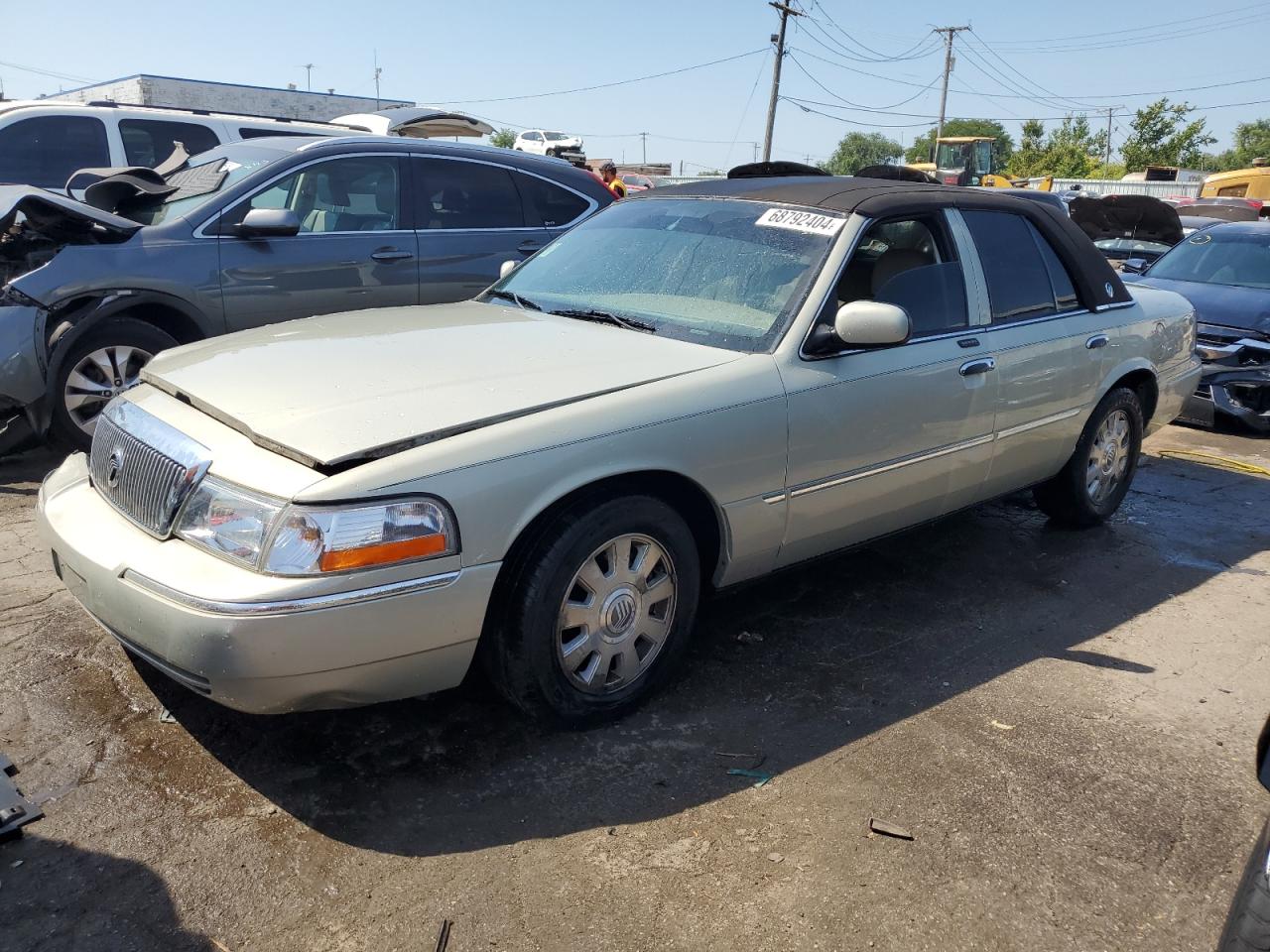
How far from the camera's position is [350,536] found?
2.64 m

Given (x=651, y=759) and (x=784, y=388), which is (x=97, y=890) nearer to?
(x=651, y=759)

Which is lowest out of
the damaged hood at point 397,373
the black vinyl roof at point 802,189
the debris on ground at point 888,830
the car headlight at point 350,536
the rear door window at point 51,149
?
the debris on ground at point 888,830

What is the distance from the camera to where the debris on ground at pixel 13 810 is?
8.70ft

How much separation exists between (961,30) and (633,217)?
69.3 metres

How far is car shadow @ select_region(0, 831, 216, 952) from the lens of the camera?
233 cm

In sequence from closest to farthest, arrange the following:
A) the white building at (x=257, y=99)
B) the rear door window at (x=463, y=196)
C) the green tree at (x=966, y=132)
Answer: the rear door window at (x=463, y=196), the white building at (x=257, y=99), the green tree at (x=966, y=132)

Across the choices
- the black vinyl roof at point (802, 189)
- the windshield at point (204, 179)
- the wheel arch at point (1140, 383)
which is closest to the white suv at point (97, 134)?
the windshield at point (204, 179)

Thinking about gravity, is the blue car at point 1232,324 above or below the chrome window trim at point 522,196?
below

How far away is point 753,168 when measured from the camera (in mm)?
4812

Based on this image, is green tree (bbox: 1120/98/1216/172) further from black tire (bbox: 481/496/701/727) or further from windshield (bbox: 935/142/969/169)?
black tire (bbox: 481/496/701/727)

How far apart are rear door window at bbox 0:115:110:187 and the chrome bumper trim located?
776 centimetres

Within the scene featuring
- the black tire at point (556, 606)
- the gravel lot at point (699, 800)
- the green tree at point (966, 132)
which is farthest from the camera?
the green tree at point (966, 132)

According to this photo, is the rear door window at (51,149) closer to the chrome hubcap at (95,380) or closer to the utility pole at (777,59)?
the chrome hubcap at (95,380)

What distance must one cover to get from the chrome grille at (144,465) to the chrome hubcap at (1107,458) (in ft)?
13.9
